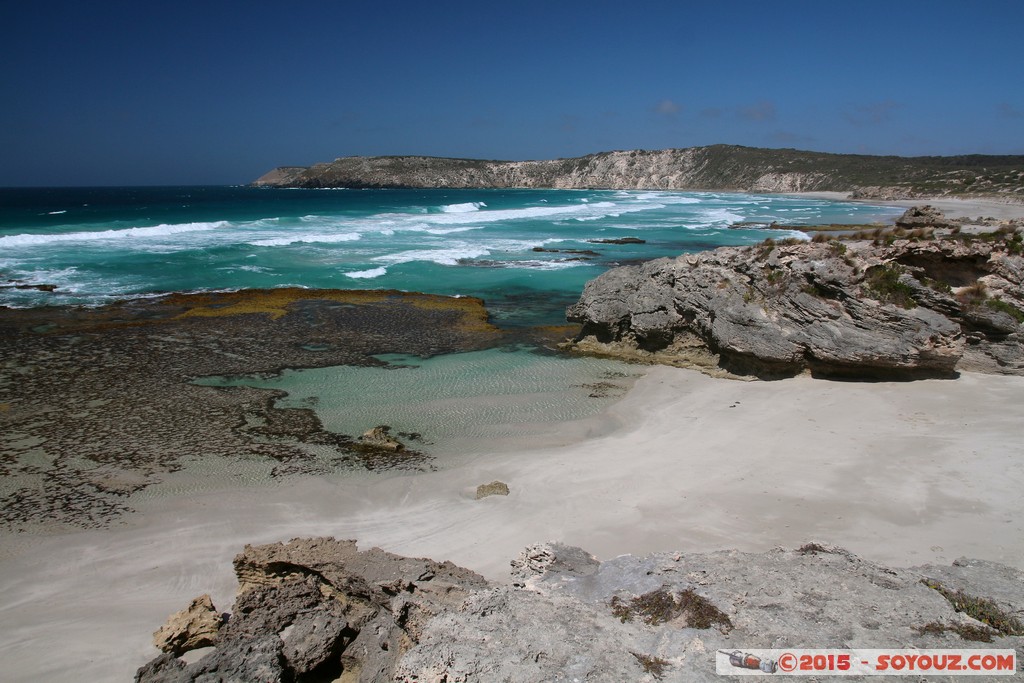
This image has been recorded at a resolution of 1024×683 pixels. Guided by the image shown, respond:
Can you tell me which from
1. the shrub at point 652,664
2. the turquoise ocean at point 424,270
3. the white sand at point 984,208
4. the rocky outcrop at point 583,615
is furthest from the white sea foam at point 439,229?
the shrub at point 652,664

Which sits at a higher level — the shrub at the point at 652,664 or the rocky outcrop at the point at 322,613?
the shrub at the point at 652,664

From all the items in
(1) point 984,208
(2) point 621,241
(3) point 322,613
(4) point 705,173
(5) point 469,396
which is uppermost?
(4) point 705,173

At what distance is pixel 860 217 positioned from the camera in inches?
2080

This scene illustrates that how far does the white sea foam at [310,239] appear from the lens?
123 feet

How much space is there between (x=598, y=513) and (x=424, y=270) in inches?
868

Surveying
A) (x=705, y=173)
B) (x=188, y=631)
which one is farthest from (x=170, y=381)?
(x=705, y=173)

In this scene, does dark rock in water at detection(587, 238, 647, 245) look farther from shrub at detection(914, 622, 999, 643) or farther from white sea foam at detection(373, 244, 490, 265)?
shrub at detection(914, 622, 999, 643)

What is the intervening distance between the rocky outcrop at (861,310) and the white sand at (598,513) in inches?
63.1

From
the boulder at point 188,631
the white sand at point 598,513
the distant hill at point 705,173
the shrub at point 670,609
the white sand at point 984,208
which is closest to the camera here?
the shrub at point 670,609

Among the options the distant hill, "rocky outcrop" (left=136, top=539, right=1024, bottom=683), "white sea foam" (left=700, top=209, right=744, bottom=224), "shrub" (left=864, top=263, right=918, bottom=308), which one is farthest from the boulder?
the distant hill

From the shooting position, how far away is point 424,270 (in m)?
28.4

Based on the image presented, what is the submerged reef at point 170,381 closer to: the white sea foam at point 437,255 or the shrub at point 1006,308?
the white sea foam at point 437,255

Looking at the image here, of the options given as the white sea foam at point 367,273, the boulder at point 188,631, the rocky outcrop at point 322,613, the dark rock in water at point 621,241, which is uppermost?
the dark rock in water at point 621,241

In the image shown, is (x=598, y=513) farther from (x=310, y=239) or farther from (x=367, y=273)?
(x=310, y=239)
